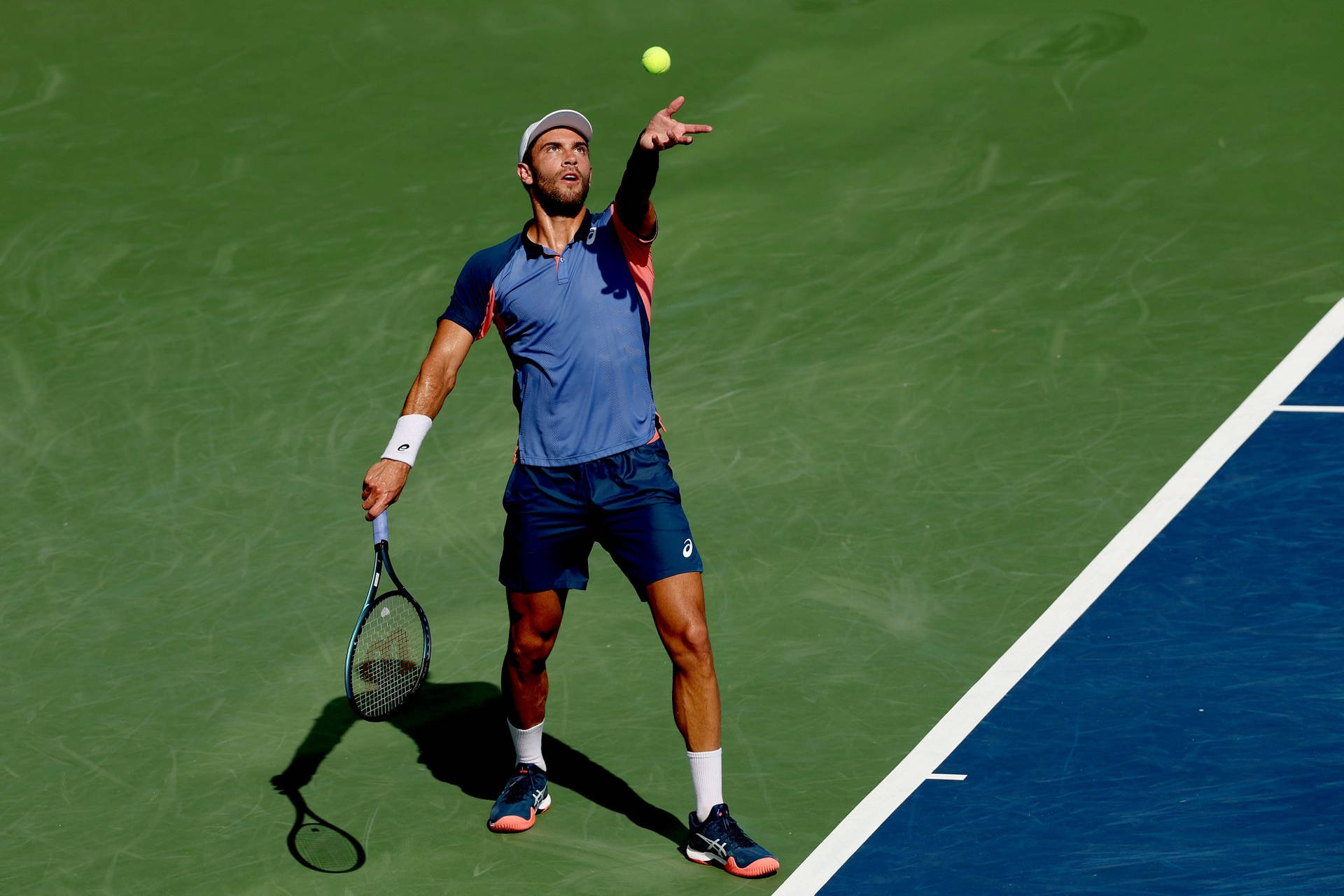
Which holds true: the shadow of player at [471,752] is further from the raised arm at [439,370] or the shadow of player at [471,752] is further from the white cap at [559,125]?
the white cap at [559,125]

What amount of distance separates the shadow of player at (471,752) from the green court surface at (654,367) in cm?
2

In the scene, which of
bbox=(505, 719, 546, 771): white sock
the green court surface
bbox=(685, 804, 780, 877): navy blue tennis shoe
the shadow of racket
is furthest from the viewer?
the green court surface

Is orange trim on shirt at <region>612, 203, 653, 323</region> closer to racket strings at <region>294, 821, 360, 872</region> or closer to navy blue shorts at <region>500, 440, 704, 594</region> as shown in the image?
navy blue shorts at <region>500, 440, 704, 594</region>

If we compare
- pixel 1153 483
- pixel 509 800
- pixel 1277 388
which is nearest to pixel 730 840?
pixel 509 800

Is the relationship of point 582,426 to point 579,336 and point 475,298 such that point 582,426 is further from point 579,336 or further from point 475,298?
point 475,298

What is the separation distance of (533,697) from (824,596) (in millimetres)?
1824

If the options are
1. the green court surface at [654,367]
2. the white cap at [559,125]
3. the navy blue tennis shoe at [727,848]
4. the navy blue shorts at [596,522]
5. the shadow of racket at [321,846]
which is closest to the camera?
the navy blue tennis shoe at [727,848]

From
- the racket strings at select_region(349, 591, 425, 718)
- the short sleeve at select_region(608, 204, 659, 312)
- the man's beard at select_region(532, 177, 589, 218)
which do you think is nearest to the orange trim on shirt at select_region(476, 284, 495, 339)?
the man's beard at select_region(532, 177, 589, 218)

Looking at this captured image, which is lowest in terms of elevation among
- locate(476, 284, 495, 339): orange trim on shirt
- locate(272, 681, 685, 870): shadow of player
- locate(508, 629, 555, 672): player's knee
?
locate(272, 681, 685, 870): shadow of player

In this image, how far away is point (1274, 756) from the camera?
671 cm

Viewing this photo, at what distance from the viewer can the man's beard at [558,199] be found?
6367 mm

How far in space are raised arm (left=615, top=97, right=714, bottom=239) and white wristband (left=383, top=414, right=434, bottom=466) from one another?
982 millimetres


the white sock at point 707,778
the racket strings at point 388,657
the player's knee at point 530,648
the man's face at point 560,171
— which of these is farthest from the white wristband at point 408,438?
the white sock at point 707,778

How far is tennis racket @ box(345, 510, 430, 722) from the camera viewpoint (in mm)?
6316
